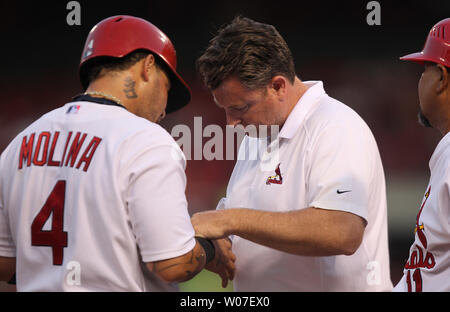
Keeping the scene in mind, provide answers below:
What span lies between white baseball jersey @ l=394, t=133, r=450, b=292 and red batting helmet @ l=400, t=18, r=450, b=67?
1.31 ft

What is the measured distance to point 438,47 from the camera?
2.77m

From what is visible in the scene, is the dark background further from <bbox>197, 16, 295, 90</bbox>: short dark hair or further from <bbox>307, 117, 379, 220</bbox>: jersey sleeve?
<bbox>307, 117, 379, 220</bbox>: jersey sleeve

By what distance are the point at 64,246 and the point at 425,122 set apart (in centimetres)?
191

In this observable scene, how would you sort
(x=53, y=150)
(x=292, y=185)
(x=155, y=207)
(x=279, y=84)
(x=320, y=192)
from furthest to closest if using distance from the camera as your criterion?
(x=279, y=84)
(x=292, y=185)
(x=320, y=192)
(x=53, y=150)
(x=155, y=207)

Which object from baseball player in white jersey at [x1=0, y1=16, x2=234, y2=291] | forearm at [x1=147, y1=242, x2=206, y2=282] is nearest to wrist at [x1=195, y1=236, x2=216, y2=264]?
baseball player in white jersey at [x1=0, y1=16, x2=234, y2=291]

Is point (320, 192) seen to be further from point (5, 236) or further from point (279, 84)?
point (5, 236)

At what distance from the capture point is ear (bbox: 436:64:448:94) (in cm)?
270

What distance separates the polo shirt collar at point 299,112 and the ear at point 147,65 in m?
0.81

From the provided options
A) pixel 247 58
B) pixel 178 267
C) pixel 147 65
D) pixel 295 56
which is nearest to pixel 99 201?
pixel 178 267

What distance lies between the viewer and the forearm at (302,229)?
2.31m

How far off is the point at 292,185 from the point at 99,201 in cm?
102

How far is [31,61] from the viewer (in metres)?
7.89

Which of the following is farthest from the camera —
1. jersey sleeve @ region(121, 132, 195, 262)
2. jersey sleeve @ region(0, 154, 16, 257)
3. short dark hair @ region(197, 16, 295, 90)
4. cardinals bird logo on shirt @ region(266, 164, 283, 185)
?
short dark hair @ region(197, 16, 295, 90)
